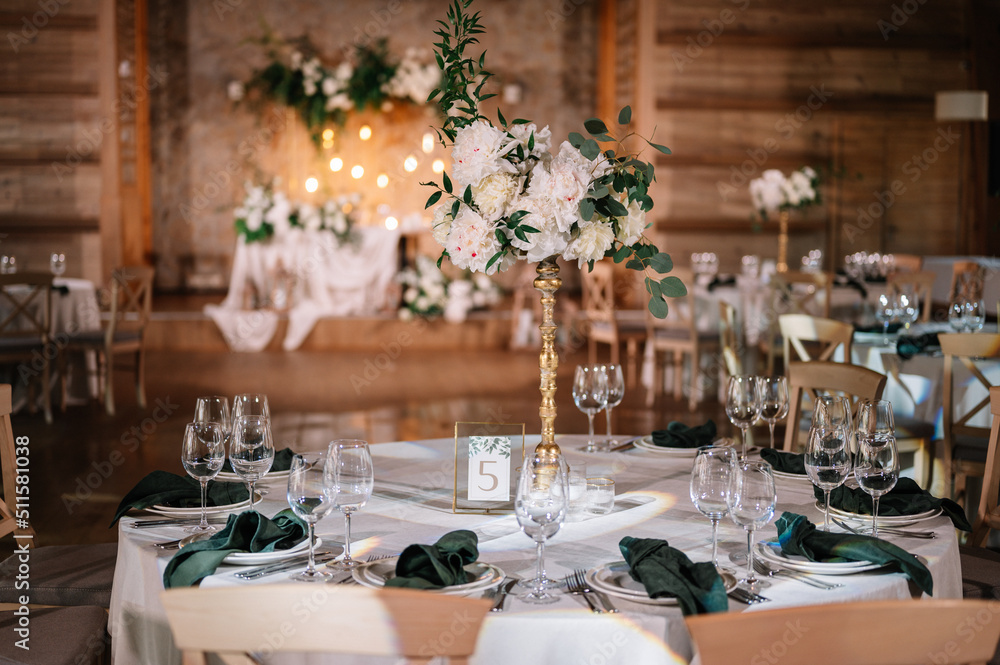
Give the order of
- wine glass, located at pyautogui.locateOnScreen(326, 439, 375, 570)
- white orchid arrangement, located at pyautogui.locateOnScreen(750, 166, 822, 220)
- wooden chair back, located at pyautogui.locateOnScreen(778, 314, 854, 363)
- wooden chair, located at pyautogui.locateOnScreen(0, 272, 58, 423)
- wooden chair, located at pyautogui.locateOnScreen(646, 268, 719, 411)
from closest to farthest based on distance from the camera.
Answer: wine glass, located at pyautogui.locateOnScreen(326, 439, 375, 570)
wooden chair back, located at pyautogui.locateOnScreen(778, 314, 854, 363)
wooden chair, located at pyautogui.locateOnScreen(0, 272, 58, 423)
wooden chair, located at pyautogui.locateOnScreen(646, 268, 719, 411)
white orchid arrangement, located at pyautogui.locateOnScreen(750, 166, 822, 220)

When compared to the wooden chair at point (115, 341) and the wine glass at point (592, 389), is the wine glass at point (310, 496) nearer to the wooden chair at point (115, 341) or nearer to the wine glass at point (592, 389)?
the wine glass at point (592, 389)

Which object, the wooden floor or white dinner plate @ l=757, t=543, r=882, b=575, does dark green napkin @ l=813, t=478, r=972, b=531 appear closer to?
white dinner plate @ l=757, t=543, r=882, b=575

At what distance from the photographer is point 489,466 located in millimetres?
1945

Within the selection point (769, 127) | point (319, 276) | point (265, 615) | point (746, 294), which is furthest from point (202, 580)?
point (769, 127)

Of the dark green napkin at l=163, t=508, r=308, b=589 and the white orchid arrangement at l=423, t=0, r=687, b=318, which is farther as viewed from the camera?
the white orchid arrangement at l=423, t=0, r=687, b=318

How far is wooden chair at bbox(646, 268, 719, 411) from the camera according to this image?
6.55 metres

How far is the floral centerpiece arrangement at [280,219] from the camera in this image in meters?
9.23

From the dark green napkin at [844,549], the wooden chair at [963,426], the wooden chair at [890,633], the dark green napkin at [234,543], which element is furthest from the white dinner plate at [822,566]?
the wooden chair at [963,426]

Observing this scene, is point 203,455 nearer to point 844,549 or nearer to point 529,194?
point 529,194

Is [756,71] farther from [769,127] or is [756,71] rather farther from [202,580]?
[202,580]

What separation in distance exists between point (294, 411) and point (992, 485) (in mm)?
4652

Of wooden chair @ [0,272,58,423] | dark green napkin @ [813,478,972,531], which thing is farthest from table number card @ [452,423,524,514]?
wooden chair @ [0,272,58,423]

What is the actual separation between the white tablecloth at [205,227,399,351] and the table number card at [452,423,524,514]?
7320mm

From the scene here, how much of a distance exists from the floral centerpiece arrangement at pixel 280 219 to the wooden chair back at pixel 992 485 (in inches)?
288
